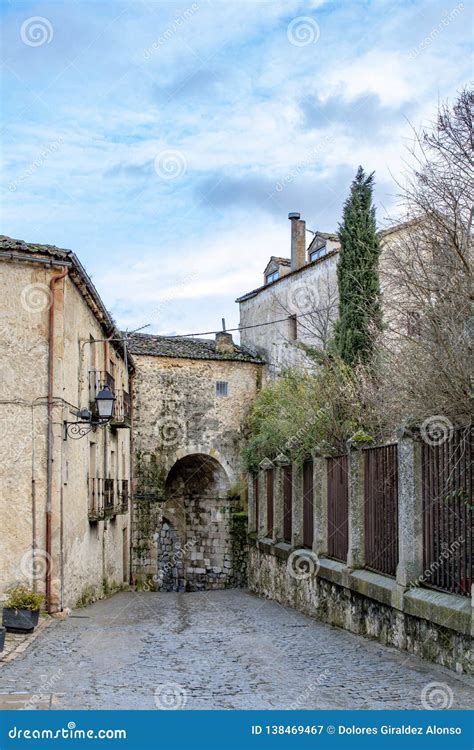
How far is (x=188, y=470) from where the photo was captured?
28.0 m

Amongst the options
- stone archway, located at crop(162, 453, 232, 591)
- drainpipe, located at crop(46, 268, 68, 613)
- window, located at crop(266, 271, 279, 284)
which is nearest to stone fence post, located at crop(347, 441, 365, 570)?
drainpipe, located at crop(46, 268, 68, 613)

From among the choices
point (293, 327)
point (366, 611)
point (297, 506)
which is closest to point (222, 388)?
point (293, 327)

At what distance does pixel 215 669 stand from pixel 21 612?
353 cm

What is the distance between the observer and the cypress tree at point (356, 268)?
1808cm

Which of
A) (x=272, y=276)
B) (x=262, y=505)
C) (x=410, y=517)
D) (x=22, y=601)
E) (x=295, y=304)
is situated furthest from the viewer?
(x=272, y=276)

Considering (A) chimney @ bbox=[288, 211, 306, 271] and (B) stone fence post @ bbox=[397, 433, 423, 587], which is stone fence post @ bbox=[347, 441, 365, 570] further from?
(A) chimney @ bbox=[288, 211, 306, 271]

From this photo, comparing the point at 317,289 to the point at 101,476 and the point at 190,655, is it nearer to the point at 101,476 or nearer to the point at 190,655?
the point at 101,476

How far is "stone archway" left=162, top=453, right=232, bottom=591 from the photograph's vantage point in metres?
26.9

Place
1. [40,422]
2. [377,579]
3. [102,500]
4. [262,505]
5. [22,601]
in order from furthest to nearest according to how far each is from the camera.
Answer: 1. [262,505]
2. [102,500]
3. [40,422]
4. [22,601]
5. [377,579]

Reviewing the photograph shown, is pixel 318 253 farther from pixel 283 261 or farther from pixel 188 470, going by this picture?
pixel 188 470

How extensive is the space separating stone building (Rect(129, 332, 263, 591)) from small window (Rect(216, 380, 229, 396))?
33 mm

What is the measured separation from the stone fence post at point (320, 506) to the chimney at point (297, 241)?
554 inches

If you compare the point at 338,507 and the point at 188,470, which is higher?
the point at 338,507

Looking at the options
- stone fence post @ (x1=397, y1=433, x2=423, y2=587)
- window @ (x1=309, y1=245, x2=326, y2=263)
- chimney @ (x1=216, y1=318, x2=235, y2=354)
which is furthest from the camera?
chimney @ (x1=216, y1=318, x2=235, y2=354)
